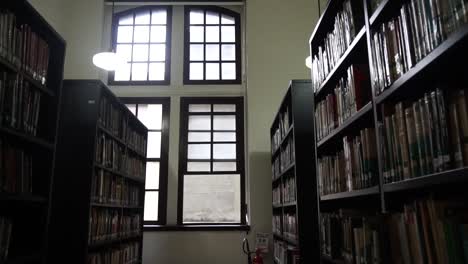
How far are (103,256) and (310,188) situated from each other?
1970mm

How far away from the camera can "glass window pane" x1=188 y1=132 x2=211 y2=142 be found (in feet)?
18.1

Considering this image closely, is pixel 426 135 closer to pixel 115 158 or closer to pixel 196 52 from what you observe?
pixel 115 158

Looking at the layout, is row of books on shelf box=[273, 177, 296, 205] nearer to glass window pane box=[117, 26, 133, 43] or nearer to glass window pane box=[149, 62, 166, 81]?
glass window pane box=[149, 62, 166, 81]

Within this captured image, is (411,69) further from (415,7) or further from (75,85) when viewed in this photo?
(75,85)

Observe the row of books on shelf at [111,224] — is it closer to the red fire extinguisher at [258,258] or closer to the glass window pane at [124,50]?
the red fire extinguisher at [258,258]

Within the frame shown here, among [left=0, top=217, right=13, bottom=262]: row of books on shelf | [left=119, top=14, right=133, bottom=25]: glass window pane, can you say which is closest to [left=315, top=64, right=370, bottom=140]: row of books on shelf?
[left=0, top=217, right=13, bottom=262]: row of books on shelf

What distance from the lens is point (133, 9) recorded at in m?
6.04

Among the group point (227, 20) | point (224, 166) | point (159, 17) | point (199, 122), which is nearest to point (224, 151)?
point (224, 166)

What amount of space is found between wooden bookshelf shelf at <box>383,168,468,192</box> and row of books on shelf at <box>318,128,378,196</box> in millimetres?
259

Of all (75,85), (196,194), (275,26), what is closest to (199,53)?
(275,26)

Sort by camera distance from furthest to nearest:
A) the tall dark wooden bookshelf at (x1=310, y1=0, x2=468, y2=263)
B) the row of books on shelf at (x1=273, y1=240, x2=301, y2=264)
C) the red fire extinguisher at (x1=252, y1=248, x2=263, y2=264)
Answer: the red fire extinguisher at (x1=252, y1=248, x2=263, y2=264) → the row of books on shelf at (x1=273, y1=240, x2=301, y2=264) → the tall dark wooden bookshelf at (x1=310, y1=0, x2=468, y2=263)

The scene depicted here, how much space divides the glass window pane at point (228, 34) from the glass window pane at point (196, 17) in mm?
381

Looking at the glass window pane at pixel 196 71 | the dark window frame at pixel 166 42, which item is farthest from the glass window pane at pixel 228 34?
the dark window frame at pixel 166 42

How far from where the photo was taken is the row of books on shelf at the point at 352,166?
1562 mm
